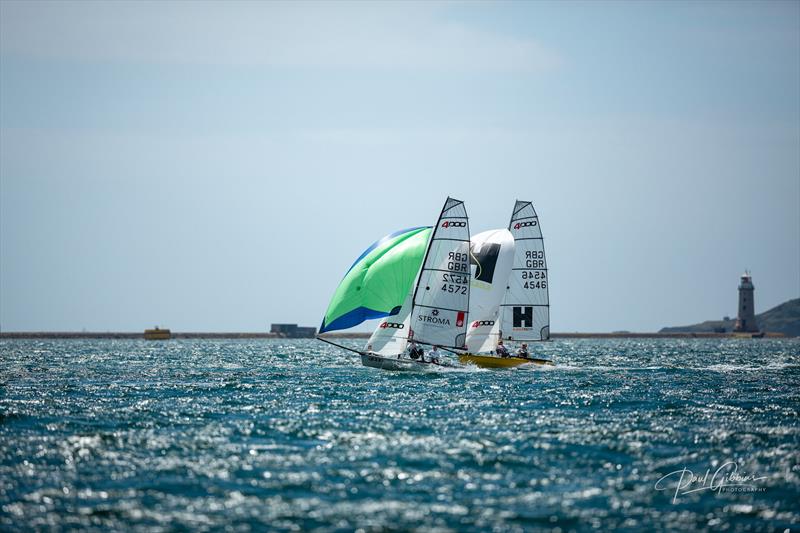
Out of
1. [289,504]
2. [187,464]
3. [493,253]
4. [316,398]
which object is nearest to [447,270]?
[493,253]

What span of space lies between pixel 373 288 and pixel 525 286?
12309 millimetres

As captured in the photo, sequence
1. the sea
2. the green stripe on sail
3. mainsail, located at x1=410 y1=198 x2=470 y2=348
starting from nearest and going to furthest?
the sea, mainsail, located at x1=410 y1=198 x2=470 y2=348, the green stripe on sail

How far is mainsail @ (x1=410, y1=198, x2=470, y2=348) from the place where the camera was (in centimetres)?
5578

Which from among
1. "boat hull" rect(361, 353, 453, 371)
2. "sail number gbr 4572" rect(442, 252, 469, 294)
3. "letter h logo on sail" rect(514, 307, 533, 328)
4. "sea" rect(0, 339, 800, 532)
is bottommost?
"sea" rect(0, 339, 800, 532)

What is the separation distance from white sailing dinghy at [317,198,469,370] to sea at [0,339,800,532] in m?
11.7

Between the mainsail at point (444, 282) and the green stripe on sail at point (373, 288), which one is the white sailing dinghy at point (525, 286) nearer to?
the mainsail at point (444, 282)

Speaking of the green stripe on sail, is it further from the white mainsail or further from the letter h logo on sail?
the letter h logo on sail

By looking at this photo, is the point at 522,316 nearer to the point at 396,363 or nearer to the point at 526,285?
the point at 526,285

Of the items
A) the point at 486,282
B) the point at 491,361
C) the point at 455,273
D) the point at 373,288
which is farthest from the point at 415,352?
the point at 486,282

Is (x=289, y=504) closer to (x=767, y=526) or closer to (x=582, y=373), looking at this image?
(x=767, y=526)

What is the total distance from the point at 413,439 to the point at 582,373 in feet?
115

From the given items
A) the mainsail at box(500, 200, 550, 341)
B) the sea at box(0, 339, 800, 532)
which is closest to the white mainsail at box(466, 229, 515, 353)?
the mainsail at box(500, 200, 550, 341)

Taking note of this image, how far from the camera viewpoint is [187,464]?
953 inches

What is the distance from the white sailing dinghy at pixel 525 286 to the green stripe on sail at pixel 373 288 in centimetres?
873
